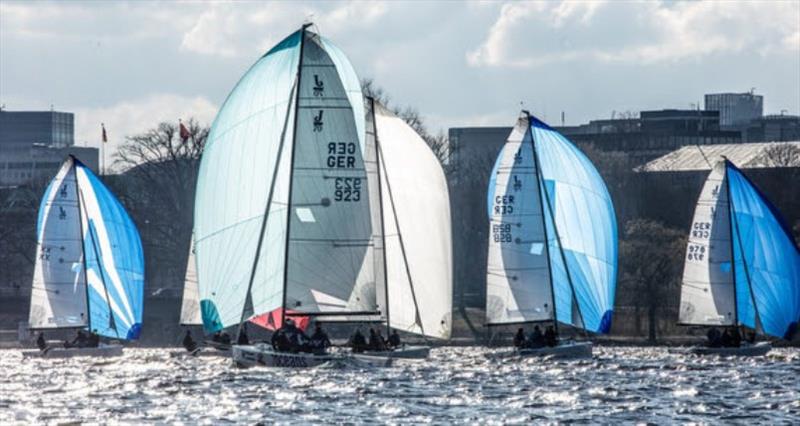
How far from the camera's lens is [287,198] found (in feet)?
191

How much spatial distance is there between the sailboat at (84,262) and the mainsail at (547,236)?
538 inches

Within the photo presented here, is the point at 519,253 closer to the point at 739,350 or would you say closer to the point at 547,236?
the point at 547,236

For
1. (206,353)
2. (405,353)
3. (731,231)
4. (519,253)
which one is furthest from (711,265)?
(206,353)

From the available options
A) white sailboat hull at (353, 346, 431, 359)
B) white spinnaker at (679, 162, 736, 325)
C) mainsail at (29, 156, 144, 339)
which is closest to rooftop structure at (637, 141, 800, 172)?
white spinnaker at (679, 162, 736, 325)

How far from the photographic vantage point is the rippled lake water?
142ft

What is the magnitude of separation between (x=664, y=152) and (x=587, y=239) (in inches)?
3996

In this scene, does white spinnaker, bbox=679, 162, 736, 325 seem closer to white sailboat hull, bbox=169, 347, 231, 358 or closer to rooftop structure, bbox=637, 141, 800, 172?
white sailboat hull, bbox=169, 347, 231, 358

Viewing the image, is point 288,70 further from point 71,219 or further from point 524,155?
point 71,219

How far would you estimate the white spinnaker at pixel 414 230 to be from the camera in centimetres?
6675

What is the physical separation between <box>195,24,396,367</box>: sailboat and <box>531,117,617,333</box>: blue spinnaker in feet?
39.8

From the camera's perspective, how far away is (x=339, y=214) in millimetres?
57750

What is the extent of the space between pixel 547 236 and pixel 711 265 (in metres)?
6.79

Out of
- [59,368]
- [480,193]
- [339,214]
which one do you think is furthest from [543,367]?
[480,193]

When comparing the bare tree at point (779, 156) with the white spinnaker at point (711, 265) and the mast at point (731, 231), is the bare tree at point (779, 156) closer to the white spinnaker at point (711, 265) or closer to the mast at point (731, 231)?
the mast at point (731, 231)
